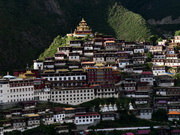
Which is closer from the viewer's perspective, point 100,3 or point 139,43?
point 139,43

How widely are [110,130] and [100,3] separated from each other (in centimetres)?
8351

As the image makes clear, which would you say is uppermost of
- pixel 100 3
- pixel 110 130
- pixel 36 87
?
pixel 100 3

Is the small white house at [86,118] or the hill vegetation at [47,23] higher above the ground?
the hill vegetation at [47,23]

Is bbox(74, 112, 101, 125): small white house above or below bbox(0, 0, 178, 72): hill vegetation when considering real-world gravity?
below

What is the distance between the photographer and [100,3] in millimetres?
163125

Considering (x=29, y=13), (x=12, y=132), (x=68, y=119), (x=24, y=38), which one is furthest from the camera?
(x=29, y=13)

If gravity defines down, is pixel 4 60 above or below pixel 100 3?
below

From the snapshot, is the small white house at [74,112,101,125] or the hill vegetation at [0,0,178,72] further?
the hill vegetation at [0,0,178,72]

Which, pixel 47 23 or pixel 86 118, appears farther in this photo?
pixel 47 23

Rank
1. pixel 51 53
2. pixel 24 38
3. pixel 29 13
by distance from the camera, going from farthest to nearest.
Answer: pixel 29 13, pixel 24 38, pixel 51 53

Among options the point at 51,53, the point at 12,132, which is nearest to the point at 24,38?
the point at 51,53

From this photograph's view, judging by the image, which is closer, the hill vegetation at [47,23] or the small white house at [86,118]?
the small white house at [86,118]

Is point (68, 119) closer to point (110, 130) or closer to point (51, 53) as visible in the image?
point (110, 130)

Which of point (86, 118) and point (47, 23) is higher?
point (47, 23)
